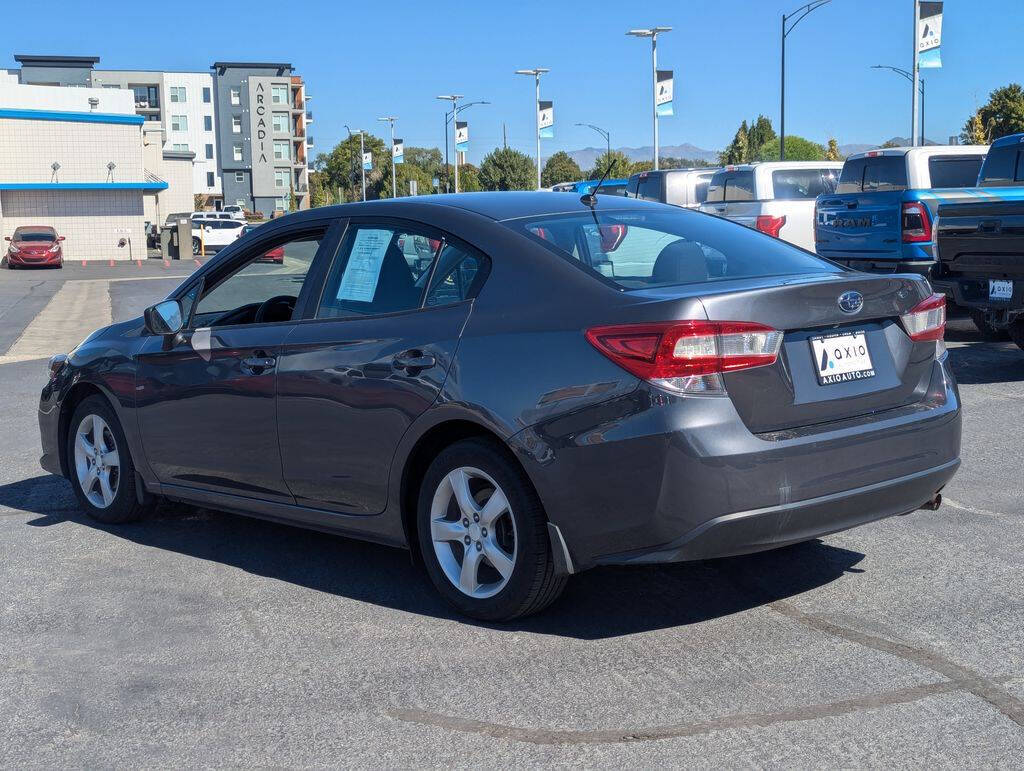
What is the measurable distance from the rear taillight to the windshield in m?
46.2

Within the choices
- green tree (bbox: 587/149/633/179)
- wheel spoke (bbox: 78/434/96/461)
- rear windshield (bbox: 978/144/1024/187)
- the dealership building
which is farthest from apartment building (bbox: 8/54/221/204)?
wheel spoke (bbox: 78/434/96/461)

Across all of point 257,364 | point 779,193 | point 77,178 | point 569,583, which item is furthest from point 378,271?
point 77,178

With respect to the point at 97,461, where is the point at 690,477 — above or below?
above

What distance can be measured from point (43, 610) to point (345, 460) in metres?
1.33

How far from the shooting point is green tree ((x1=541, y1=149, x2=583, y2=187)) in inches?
4250

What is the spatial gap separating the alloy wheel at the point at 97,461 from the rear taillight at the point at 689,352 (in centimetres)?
319

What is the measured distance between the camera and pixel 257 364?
533 centimetres

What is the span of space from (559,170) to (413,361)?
108 m

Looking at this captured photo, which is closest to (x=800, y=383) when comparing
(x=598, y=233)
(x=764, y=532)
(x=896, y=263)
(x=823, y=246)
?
(x=764, y=532)

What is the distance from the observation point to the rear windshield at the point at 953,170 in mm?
15211

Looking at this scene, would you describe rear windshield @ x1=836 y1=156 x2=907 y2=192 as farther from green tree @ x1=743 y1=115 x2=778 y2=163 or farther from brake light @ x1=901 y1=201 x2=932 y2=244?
green tree @ x1=743 y1=115 x2=778 y2=163

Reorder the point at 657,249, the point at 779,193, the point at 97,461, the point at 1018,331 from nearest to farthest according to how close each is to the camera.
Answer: the point at 657,249
the point at 97,461
the point at 1018,331
the point at 779,193

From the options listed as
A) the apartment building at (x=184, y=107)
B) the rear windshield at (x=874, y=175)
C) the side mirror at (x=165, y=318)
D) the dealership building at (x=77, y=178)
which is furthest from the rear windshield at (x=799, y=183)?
the apartment building at (x=184, y=107)

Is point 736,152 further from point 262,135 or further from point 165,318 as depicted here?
point 165,318
